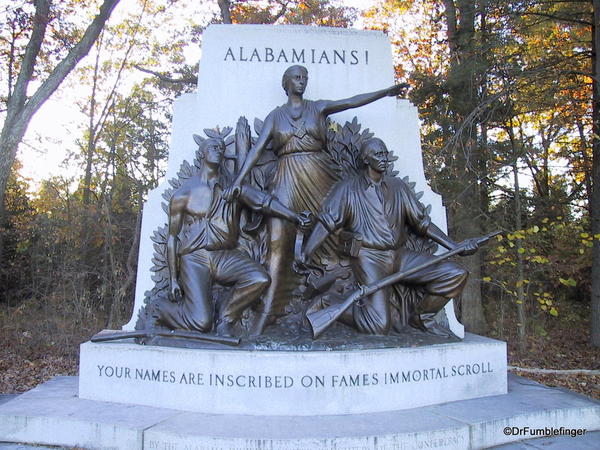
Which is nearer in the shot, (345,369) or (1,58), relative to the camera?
(345,369)

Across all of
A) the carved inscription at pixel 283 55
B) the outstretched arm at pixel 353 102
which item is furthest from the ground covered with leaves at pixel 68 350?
the carved inscription at pixel 283 55

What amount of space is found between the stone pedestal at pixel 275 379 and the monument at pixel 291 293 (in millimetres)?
14

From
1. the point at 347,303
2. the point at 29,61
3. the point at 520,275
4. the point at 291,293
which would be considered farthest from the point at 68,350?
the point at 520,275

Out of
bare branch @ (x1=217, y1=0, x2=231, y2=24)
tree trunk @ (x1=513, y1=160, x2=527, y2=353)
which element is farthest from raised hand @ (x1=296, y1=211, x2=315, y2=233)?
bare branch @ (x1=217, y1=0, x2=231, y2=24)

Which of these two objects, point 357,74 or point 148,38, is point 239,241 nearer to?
point 357,74

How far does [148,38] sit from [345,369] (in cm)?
1762

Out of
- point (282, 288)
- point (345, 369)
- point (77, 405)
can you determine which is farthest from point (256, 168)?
point (77, 405)

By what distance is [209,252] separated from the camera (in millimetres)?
5461

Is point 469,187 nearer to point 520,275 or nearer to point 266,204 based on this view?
point 520,275

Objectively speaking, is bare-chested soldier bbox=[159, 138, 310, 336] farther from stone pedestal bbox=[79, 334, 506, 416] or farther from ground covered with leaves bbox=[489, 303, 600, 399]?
ground covered with leaves bbox=[489, 303, 600, 399]

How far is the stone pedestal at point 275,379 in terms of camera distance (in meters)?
4.61

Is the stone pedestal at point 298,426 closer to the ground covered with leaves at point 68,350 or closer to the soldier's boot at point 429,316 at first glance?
the soldier's boot at point 429,316

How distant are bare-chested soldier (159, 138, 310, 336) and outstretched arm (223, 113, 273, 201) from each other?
9 cm

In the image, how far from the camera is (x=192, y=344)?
16.4 ft
